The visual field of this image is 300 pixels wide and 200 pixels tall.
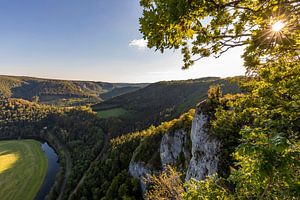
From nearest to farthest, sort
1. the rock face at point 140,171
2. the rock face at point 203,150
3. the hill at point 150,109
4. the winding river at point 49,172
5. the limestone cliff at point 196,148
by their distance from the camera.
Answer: the rock face at point 203,150, the limestone cliff at point 196,148, the rock face at point 140,171, the winding river at point 49,172, the hill at point 150,109

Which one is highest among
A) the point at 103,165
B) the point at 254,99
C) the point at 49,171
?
the point at 254,99

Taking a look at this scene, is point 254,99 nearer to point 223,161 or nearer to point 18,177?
point 223,161

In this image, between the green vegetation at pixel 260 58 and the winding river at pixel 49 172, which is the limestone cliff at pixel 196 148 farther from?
the winding river at pixel 49 172

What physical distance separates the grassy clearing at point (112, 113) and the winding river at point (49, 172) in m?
47.4

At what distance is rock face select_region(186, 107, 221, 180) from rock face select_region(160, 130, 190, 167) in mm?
8690

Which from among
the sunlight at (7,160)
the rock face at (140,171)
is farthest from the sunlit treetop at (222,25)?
the sunlight at (7,160)

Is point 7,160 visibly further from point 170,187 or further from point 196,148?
point 170,187

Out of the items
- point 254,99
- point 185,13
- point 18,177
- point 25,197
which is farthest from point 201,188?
point 18,177

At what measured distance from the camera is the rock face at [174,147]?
107 feet

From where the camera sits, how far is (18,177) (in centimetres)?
7594

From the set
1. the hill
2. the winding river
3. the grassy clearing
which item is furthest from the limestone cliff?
the grassy clearing

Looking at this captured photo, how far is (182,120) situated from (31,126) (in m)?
164

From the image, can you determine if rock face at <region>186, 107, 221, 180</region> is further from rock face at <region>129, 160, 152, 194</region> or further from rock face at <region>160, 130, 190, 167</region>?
rock face at <region>129, 160, 152, 194</region>

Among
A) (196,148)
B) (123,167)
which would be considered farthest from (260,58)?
(123,167)
